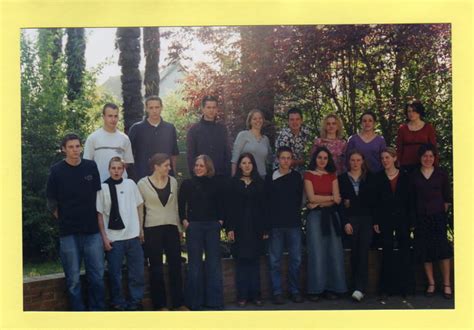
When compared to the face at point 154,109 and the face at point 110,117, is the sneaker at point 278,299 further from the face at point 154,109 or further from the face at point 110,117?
the face at point 110,117

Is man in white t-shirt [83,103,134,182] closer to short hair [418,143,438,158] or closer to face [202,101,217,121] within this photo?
face [202,101,217,121]

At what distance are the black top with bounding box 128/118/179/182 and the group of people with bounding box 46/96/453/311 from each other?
0.03 ft

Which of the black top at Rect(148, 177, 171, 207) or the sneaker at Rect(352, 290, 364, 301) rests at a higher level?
the black top at Rect(148, 177, 171, 207)

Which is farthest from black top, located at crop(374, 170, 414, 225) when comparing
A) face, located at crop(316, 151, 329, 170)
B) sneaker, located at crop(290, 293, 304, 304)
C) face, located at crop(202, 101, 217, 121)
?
face, located at crop(202, 101, 217, 121)

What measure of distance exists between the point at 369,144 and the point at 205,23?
6.93 feet

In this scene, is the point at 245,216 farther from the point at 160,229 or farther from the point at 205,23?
the point at 205,23

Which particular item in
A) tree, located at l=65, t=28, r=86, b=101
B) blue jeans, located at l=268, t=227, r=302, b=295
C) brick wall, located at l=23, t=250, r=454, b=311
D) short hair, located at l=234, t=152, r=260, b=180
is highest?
tree, located at l=65, t=28, r=86, b=101

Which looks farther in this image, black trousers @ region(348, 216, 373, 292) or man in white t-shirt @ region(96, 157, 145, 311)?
black trousers @ region(348, 216, 373, 292)

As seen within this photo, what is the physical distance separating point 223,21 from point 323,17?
3.31 ft

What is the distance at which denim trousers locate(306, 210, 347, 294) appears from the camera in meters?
7.05

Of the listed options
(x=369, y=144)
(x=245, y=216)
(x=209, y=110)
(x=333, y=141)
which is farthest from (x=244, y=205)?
(x=369, y=144)

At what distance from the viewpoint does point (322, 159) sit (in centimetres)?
700

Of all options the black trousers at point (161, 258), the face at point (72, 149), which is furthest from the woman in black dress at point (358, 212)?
the face at point (72, 149)
